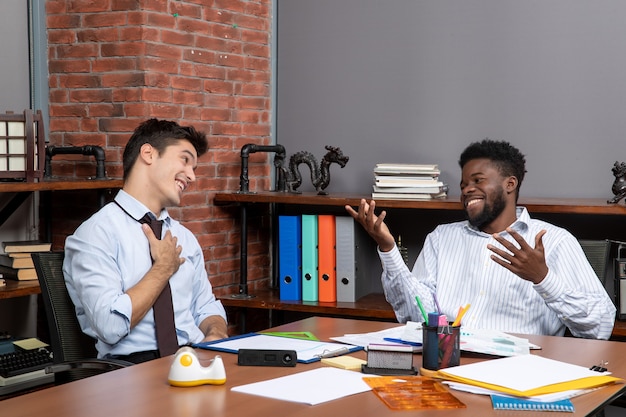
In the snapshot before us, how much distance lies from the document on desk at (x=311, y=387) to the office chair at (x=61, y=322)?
2.60 ft

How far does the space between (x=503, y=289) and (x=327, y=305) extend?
99 centimetres

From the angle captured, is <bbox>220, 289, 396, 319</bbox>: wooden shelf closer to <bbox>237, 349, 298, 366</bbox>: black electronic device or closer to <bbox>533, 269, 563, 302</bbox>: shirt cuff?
<bbox>533, 269, 563, 302</bbox>: shirt cuff

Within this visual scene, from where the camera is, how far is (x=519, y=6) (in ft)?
13.1

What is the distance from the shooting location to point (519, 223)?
10.8ft

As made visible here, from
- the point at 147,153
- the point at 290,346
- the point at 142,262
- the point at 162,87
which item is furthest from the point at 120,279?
the point at 162,87

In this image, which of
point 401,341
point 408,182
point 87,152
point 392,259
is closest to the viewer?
point 401,341

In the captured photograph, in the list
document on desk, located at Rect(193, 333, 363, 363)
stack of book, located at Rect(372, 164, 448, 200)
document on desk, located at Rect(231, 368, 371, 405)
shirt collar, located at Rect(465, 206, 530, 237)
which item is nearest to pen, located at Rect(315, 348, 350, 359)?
document on desk, located at Rect(193, 333, 363, 363)

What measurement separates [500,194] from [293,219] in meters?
1.11

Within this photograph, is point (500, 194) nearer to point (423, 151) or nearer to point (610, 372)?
point (423, 151)

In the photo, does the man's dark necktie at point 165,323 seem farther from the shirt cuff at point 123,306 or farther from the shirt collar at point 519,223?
the shirt collar at point 519,223

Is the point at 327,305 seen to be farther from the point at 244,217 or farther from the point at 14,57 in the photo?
the point at 14,57

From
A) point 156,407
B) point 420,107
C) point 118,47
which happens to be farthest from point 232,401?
point 420,107

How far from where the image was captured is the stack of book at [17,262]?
3473 millimetres

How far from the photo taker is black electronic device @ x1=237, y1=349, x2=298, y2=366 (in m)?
2.16
